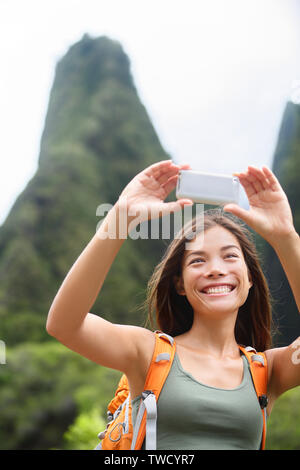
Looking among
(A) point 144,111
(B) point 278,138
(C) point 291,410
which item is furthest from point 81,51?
(C) point 291,410

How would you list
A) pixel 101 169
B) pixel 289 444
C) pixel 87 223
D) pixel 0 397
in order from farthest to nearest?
pixel 101 169, pixel 87 223, pixel 0 397, pixel 289 444

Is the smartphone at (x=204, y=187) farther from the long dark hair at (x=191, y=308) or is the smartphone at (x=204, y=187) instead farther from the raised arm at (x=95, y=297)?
the long dark hair at (x=191, y=308)

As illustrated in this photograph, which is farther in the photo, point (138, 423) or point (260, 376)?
point (260, 376)

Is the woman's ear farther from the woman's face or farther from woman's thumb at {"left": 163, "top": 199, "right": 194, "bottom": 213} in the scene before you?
woman's thumb at {"left": 163, "top": 199, "right": 194, "bottom": 213}

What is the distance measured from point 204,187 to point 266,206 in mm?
204

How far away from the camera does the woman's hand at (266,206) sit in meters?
1.08

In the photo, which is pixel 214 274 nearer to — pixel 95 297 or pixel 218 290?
pixel 218 290

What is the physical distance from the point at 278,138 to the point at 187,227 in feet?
27.5

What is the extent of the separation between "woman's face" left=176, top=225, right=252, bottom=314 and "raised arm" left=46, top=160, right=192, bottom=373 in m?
0.21

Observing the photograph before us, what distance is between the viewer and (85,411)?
5.72 meters

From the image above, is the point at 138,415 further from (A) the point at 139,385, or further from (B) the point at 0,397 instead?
(B) the point at 0,397

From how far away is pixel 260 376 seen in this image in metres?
1.13

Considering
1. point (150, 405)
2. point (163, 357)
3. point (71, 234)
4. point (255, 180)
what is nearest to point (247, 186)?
point (255, 180)

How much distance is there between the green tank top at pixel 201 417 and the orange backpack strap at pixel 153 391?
23 mm
